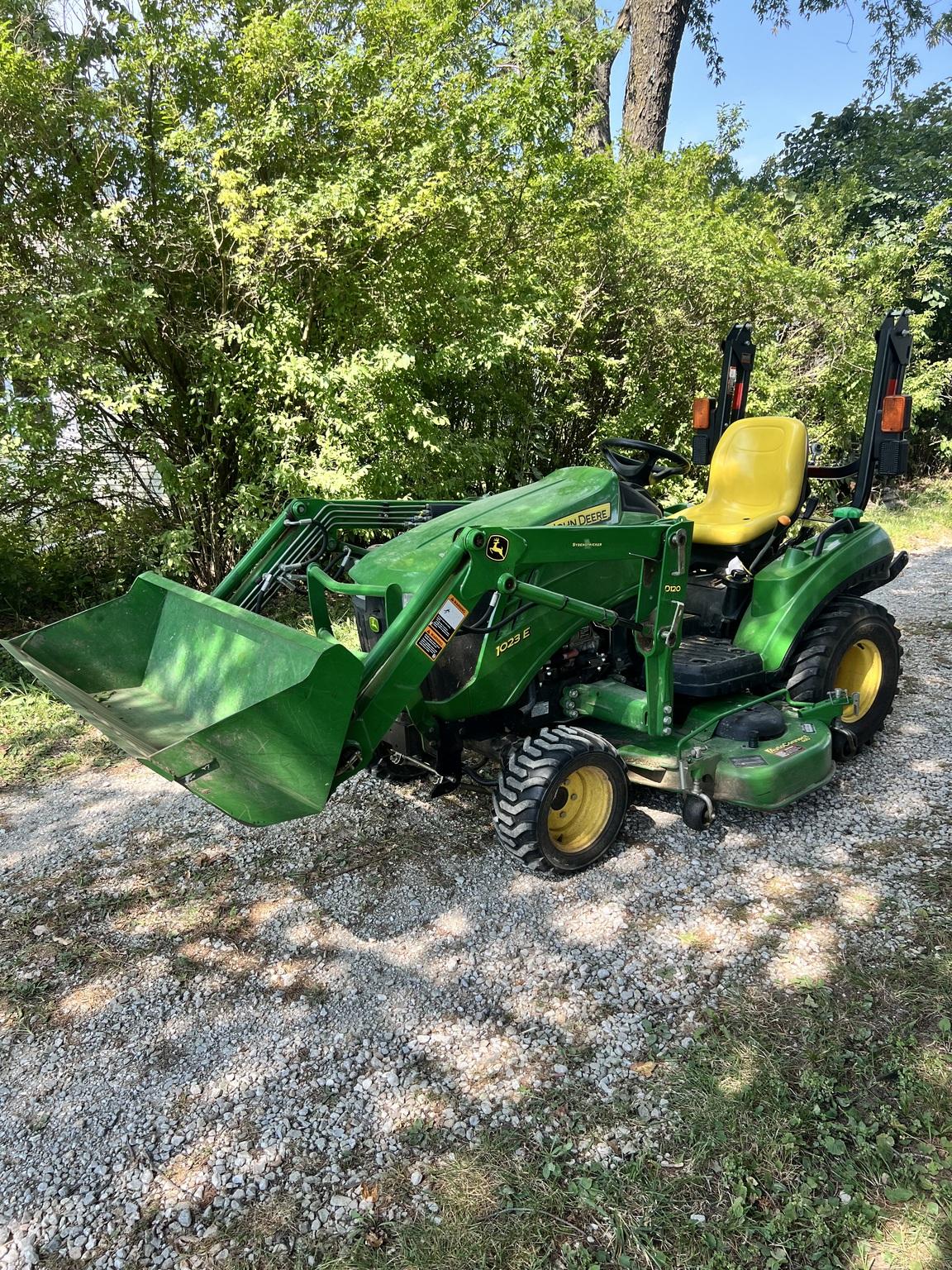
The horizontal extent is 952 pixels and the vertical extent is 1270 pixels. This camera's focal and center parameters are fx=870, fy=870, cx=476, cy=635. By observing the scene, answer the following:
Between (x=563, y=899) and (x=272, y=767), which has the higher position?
(x=272, y=767)

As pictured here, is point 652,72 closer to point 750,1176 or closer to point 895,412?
point 895,412

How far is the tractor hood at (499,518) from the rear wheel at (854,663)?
3.98 ft

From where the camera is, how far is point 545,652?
3.42 m

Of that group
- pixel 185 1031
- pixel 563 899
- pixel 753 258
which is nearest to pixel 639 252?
pixel 753 258

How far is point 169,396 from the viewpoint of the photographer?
5.98 metres

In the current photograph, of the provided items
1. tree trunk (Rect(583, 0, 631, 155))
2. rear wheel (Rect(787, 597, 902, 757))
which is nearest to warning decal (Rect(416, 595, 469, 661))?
rear wheel (Rect(787, 597, 902, 757))

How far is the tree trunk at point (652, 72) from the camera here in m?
11.5

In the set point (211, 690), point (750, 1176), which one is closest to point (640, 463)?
point (211, 690)

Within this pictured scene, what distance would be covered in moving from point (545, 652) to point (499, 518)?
58cm

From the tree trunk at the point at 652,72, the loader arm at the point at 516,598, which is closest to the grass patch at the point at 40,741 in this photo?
the loader arm at the point at 516,598

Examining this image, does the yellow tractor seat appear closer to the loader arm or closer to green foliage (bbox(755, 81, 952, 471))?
the loader arm

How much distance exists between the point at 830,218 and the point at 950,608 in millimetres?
7102

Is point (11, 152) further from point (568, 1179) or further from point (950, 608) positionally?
point (950, 608)

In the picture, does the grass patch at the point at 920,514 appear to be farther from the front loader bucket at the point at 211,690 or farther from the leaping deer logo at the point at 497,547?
the front loader bucket at the point at 211,690
